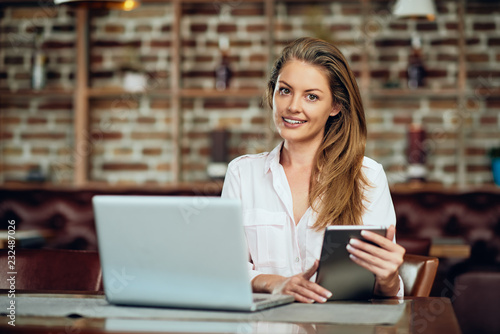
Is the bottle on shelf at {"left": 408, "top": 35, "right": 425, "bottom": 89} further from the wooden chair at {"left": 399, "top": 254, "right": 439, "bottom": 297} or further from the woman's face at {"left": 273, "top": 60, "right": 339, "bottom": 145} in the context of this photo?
the wooden chair at {"left": 399, "top": 254, "right": 439, "bottom": 297}

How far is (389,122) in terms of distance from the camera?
14.2 ft

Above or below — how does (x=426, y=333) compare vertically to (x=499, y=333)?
above

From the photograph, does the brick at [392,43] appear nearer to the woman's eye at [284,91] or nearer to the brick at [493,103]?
the brick at [493,103]

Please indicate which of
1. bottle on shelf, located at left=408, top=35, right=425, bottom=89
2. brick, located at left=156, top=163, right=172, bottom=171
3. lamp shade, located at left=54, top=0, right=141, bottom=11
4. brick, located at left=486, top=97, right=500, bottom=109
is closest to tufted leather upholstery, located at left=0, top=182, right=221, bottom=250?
brick, located at left=156, top=163, right=172, bottom=171

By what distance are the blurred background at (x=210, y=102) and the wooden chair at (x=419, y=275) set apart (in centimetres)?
218

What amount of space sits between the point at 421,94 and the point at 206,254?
10.5ft

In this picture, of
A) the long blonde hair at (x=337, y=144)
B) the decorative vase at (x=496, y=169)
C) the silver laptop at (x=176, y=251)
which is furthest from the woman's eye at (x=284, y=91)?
the decorative vase at (x=496, y=169)

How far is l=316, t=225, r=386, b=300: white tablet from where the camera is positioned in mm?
1300

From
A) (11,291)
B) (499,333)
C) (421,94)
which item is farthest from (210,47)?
(11,291)

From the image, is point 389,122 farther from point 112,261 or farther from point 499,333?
point 112,261

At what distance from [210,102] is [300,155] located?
2455mm

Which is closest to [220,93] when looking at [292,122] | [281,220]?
[292,122]

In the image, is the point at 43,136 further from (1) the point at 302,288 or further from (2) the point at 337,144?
(1) the point at 302,288

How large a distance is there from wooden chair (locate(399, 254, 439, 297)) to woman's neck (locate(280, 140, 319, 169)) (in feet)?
1.46
